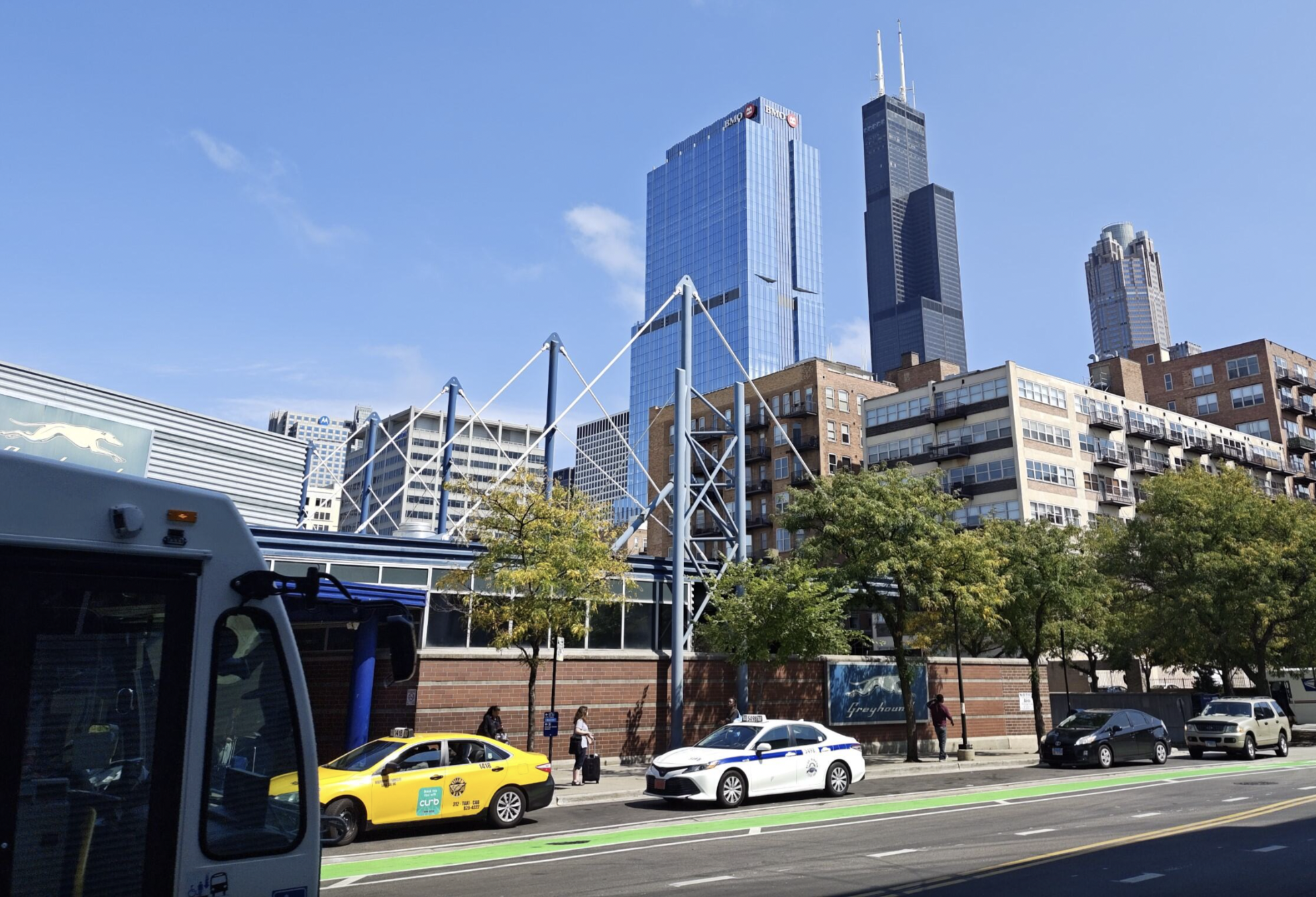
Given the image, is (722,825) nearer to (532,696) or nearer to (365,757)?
(365,757)

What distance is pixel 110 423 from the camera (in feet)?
71.1

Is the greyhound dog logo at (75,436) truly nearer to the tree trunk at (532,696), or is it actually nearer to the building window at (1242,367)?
the tree trunk at (532,696)

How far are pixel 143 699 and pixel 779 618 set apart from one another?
21843 millimetres

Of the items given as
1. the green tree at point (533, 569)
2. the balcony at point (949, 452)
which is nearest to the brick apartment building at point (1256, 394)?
the balcony at point (949, 452)

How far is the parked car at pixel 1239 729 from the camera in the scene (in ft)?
90.4

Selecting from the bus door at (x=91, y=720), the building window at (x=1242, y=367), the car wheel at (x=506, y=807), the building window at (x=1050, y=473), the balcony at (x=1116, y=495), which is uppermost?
the building window at (x=1242, y=367)

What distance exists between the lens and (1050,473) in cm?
6519

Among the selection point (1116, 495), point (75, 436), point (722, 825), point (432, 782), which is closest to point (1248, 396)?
point (1116, 495)

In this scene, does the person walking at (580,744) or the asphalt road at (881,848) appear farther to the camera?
the person walking at (580,744)

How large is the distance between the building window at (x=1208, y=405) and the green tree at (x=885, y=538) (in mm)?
68636

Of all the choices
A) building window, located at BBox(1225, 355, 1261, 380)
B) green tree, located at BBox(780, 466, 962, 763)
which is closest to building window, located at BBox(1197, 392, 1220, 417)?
building window, located at BBox(1225, 355, 1261, 380)

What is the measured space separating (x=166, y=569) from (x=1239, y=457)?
88.6m

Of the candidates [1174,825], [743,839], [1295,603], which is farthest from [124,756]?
[1295,603]

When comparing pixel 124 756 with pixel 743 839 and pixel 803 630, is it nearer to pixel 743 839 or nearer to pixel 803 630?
pixel 743 839
